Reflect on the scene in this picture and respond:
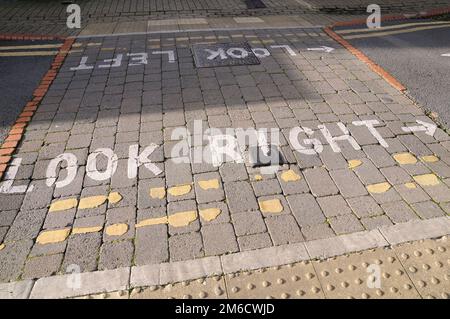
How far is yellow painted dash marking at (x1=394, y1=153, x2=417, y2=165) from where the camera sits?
4.11m

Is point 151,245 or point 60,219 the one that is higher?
point 60,219

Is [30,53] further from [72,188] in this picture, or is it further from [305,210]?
[305,210]

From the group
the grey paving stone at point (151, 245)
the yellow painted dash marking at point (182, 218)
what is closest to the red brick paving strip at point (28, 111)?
the grey paving stone at point (151, 245)

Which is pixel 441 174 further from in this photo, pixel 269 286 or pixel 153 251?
pixel 153 251

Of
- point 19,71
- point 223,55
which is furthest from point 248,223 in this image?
point 19,71

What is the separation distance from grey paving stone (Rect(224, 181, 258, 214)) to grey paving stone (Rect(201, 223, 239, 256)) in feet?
0.83

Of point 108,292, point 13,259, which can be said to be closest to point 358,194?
point 108,292

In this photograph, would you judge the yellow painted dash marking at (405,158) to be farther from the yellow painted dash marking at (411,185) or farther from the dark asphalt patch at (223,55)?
the dark asphalt patch at (223,55)

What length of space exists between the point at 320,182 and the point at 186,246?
167 centimetres

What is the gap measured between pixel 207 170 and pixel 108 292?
68.8 inches

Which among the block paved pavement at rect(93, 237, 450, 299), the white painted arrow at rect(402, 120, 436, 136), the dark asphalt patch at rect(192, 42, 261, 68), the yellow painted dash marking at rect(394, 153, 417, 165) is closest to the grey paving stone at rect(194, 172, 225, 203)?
the block paved pavement at rect(93, 237, 450, 299)

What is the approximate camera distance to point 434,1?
11312 millimetres

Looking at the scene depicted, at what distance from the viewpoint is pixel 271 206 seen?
3.56 m

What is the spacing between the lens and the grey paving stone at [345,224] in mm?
3277
